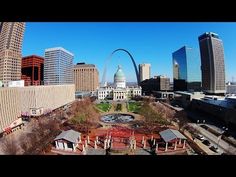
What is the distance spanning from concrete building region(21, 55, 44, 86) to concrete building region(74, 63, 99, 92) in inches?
120

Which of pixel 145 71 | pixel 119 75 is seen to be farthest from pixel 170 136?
pixel 145 71

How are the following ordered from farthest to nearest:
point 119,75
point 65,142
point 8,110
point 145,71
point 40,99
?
1. point 145,71
2. point 119,75
3. point 40,99
4. point 8,110
5. point 65,142

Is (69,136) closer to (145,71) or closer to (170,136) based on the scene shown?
(170,136)

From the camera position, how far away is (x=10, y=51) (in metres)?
11.9

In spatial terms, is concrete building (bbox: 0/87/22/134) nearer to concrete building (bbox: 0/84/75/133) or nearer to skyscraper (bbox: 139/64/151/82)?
concrete building (bbox: 0/84/75/133)

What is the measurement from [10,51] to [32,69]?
15.5ft

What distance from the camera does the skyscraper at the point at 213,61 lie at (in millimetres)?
13812

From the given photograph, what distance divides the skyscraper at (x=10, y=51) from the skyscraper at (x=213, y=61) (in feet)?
39.6

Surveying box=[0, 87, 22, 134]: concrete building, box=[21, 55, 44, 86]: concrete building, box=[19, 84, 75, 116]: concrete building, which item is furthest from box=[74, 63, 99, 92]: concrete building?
box=[0, 87, 22, 134]: concrete building

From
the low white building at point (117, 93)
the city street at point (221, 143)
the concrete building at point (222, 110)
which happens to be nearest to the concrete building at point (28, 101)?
the low white building at point (117, 93)
